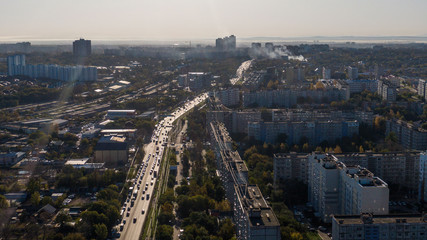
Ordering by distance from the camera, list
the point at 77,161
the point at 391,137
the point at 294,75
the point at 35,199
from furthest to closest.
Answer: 1. the point at 294,75
2. the point at 391,137
3. the point at 77,161
4. the point at 35,199

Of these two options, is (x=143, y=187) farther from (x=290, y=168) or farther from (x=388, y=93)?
(x=388, y=93)

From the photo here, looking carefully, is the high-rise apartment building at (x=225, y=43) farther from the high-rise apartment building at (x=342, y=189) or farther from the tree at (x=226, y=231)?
the tree at (x=226, y=231)

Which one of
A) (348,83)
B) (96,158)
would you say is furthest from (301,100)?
(96,158)

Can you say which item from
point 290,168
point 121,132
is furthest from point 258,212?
point 121,132

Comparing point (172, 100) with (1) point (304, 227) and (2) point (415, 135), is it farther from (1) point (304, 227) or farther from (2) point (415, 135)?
(1) point (304, 227)

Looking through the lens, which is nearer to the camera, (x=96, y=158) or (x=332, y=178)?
(x=332, y=178)

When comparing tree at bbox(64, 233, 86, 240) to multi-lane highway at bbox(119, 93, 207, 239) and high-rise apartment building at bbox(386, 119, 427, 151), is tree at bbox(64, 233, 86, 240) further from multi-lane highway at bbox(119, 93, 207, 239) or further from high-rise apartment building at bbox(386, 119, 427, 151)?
high-rise apartment building at bbox(386, 119, 427, 151)
